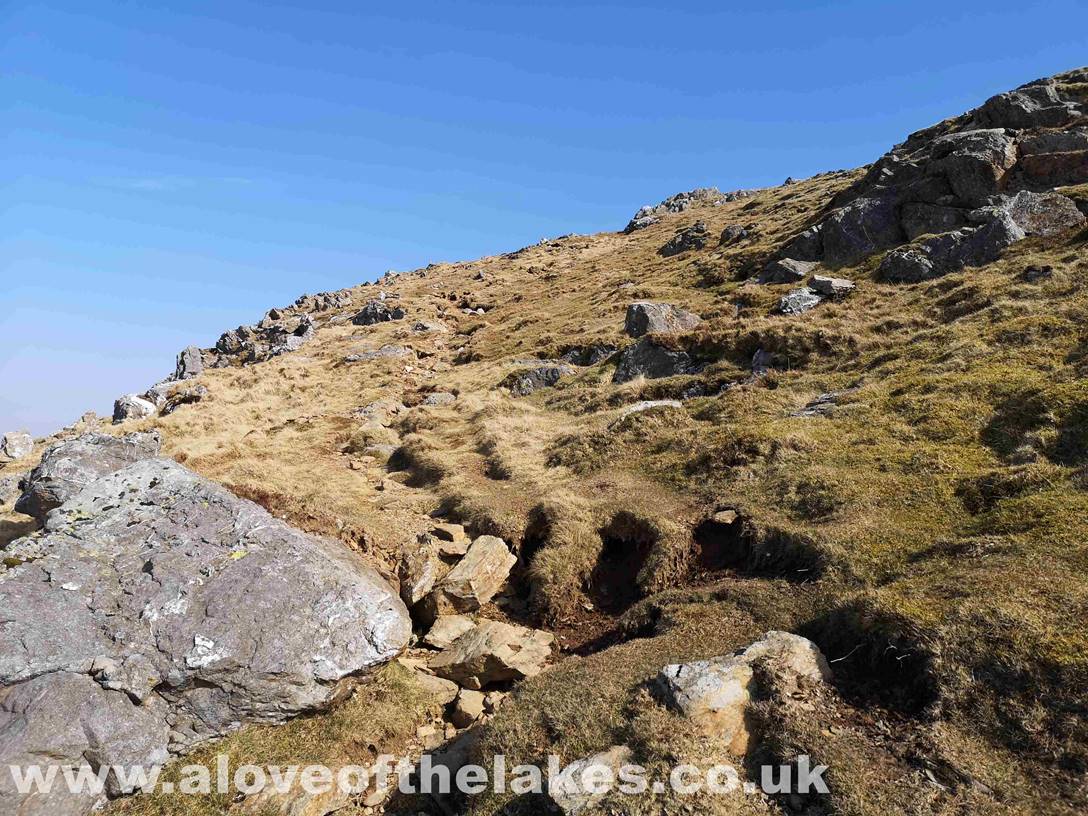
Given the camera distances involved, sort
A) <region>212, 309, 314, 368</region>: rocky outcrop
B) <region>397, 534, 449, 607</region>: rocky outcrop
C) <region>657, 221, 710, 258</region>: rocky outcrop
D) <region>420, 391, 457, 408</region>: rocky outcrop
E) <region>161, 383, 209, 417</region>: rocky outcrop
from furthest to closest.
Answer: <region>212, 309, 314, 368</region>: rocky outcrop → <region>657, 221, 710, 258</region>: rocky outcrop → <region>161, 383, 209, 417</region>: rocky outcrop → <region>420, 391, 457, 408</region>: rocky outcrop → <region>397, 534, 449, 607</region>: rocky outcrop

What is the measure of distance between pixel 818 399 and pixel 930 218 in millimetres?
22990

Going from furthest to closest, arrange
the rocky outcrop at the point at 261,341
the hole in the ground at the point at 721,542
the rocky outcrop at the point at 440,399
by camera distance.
→ the rocky outcrop at the point at 261,341 < the rocky outcrop at the point at 440,399 < the hole in the ground at the point at 721,542

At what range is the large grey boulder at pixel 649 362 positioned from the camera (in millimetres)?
31125

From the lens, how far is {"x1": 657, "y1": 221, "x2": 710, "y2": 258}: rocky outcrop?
209 ft

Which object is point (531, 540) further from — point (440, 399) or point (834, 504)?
point (440, 399)

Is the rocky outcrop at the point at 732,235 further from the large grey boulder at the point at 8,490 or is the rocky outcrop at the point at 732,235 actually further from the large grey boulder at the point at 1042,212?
the large grey boulder at the point at 8,490

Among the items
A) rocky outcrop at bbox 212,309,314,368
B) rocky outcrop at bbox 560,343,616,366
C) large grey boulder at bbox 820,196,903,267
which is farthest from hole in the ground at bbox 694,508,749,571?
rocky outcrop at bbox 212,309,314,368

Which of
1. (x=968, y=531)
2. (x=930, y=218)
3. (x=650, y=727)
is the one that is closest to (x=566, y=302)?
(x=930, y=218)

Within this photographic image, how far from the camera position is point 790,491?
642 inches

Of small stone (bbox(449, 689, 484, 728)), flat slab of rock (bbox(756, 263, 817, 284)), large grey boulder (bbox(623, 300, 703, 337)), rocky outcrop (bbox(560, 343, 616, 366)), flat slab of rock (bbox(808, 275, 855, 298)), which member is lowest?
small stone (bbox(449, 689, 484, 728))

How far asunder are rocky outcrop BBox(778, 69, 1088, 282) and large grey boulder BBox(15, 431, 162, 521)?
124 feet

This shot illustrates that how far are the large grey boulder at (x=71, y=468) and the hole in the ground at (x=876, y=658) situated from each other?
64.5 ft

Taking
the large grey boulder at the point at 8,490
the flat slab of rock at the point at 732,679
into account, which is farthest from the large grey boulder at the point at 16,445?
the flat slab of rock at the point at 732,679

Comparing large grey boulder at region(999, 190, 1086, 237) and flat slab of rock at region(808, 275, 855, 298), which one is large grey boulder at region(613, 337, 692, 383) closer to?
flat slab of rock at region(808, 275, 855, 298)
